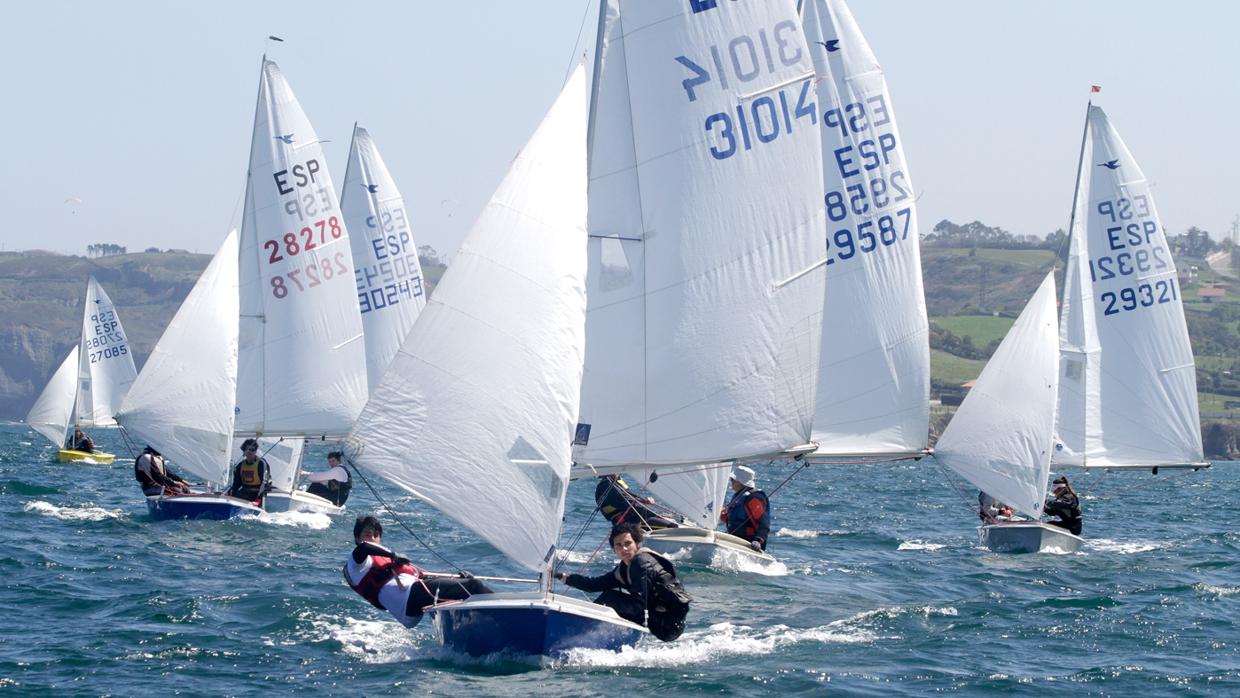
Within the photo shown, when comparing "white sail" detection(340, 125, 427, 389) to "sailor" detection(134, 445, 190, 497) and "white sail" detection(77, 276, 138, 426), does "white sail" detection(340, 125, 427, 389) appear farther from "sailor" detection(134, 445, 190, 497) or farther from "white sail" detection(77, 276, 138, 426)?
"white sail" detection(77, 276, 138, 426)

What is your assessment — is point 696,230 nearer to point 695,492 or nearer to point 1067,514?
point 695,492

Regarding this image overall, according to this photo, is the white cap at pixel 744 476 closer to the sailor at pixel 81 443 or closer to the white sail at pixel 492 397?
the white sail at pixel 492 397

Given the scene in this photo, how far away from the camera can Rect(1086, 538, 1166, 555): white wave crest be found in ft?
76.1

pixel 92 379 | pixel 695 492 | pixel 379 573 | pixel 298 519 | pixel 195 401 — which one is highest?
pixel 92 379

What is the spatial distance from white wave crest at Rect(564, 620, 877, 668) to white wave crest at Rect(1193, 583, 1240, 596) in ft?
18.5

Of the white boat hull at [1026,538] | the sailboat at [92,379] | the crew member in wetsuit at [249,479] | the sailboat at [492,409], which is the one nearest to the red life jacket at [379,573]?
the sailboat at [492,409]

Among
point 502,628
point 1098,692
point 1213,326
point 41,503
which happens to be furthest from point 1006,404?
point 1213,326

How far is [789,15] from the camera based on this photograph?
14.8m

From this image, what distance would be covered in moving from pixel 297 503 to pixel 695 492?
25.2 ft

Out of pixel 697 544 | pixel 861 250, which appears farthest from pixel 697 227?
pixel 861 250

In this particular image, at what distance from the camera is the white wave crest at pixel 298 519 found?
2214 cm

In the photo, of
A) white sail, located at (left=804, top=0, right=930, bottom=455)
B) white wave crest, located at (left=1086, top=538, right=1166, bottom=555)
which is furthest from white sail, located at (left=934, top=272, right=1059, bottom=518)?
white sail, located at (left=804, top=0, right=930, bottom=455)

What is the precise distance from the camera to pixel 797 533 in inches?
988

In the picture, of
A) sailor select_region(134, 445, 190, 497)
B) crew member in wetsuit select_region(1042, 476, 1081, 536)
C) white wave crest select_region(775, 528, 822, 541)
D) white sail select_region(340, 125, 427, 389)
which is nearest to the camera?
sailor select_region(134, 445, 190, 497)
